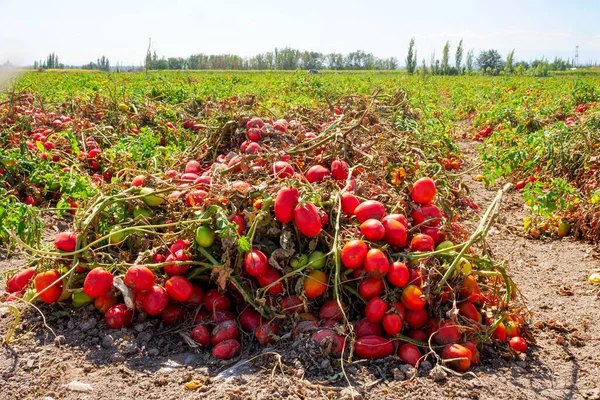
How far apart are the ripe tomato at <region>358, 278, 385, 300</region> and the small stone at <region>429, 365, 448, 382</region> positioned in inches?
18.9

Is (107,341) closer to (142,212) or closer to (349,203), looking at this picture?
(142,212)

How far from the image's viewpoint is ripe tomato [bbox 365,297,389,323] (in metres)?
2.55

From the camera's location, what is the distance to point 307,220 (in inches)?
101

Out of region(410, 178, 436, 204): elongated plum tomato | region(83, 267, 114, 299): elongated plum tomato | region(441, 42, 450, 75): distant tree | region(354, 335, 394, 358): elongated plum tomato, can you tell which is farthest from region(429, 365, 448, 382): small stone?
region(441, 42, 450, 75): distant tree

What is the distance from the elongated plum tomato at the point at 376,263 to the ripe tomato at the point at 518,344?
34.2 inches

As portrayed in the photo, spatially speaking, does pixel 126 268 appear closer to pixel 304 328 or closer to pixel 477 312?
pixel 304 328

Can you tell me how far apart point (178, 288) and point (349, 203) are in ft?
3.62

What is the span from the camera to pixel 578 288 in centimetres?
359

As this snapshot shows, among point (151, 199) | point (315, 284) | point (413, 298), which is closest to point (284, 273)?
point (315, 284)

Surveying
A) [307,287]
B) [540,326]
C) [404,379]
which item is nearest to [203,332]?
[307,287]

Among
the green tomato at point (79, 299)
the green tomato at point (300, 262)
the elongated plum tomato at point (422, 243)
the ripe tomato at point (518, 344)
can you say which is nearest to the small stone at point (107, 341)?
the green tomato at point (79, 299)

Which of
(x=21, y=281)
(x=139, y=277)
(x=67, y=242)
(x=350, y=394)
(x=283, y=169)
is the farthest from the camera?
(x=283, y=169)

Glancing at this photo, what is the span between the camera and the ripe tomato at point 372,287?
2605 mm

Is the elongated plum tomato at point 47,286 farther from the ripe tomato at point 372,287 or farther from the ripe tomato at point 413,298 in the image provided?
the ripe tomato at point 413,298
